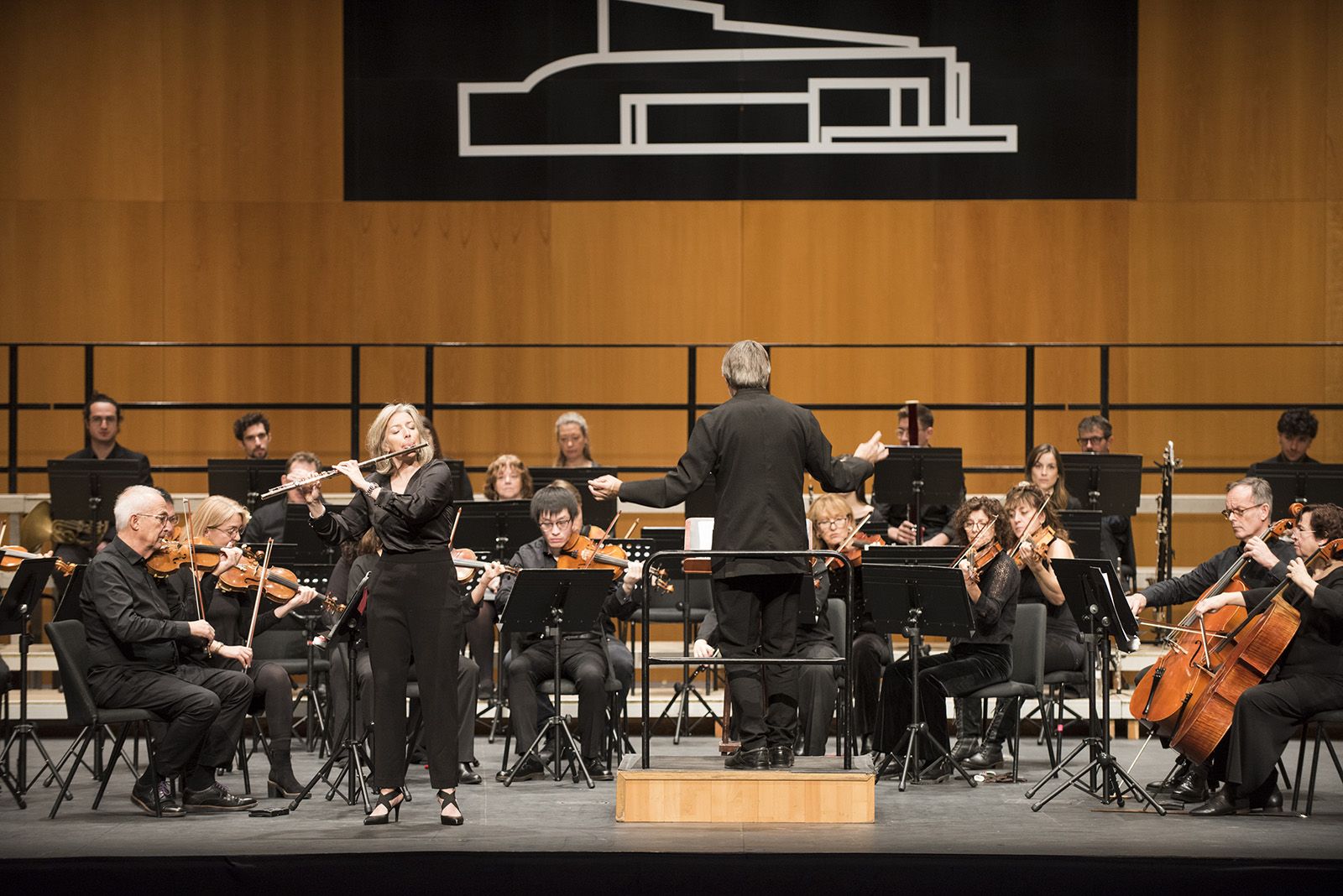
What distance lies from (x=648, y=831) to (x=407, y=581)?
1087 millimetres

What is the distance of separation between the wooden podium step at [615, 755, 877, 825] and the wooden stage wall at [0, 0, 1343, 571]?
4.73 meters

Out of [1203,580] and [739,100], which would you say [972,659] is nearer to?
[1203,580]

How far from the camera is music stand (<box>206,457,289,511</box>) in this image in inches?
309

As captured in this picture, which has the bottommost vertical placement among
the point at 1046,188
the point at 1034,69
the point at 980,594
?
the point at 980,594

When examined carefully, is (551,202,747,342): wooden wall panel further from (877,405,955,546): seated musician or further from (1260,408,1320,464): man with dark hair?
(1260,408,1320,464): man with dark hair

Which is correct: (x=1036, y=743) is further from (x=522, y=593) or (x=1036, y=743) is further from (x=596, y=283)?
(x=596, y=283)

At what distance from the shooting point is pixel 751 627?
16.9ft

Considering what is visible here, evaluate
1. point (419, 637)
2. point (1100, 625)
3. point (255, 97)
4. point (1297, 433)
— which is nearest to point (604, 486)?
point (419, 637)

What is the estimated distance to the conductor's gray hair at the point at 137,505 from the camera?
5.50m

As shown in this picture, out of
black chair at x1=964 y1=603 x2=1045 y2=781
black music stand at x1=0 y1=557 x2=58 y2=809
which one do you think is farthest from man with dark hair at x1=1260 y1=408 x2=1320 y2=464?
black music stand at x1=0 y1=557 x2=58 y2=809

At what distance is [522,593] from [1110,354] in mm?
5179

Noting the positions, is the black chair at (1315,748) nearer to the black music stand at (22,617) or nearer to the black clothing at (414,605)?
the black clothing at (414,605)

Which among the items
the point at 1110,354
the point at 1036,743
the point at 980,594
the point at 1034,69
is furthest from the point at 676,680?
the point at 1034,69

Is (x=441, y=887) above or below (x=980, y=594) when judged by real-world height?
below
